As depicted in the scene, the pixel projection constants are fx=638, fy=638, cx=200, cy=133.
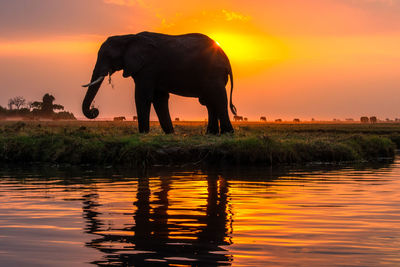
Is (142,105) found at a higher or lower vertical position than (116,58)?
lower

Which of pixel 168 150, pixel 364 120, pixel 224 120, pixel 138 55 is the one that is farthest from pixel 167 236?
pixel 364 120

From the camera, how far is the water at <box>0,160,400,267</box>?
7.22m

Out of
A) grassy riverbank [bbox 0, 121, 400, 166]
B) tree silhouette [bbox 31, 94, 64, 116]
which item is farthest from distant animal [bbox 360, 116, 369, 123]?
grassy riverbank [bbox 0, 121, 400, 166]

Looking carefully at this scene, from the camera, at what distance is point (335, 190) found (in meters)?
14.1

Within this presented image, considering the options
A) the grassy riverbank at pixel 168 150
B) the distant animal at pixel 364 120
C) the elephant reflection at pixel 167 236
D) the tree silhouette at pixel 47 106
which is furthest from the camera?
the distant animal at pixel 364 120

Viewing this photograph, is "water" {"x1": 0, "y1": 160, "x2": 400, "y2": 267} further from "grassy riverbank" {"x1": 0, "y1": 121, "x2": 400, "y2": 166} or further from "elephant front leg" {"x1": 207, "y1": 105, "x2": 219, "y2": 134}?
"elephant front leg" {"x1": 207, "y1": 105, "x2": 219, "y2": 134}

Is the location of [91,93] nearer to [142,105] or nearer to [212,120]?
[142,105]

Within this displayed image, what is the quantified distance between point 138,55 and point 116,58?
122cm

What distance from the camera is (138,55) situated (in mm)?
25453

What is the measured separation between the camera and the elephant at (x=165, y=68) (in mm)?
25469

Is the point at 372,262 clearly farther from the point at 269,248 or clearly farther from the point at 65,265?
the point at 65,265

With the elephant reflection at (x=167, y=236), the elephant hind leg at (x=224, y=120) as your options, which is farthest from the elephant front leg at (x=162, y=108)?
the elephant reflection at (x=167, y=236)

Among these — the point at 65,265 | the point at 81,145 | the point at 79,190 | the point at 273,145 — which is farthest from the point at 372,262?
the point at 81,145

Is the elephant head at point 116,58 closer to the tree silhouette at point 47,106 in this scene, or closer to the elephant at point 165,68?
the elephant at point 165,68
